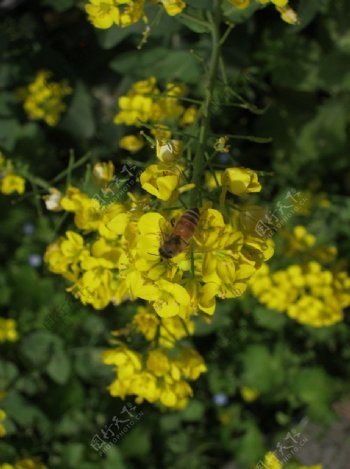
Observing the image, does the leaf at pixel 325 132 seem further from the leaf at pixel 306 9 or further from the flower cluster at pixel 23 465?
the flower cluster at pixel 23 465

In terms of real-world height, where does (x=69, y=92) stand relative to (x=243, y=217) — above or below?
below

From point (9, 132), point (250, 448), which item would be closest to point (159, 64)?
point (9, 132)

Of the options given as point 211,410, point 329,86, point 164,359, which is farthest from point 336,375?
point 164,359

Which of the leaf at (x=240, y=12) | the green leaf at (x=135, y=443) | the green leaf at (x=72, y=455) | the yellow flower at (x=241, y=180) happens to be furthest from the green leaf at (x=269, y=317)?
the yellow flower at (x=241, y=180)

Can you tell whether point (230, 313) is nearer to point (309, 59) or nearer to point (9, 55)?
point (309, 59)

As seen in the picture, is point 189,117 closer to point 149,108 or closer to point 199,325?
point 149,108

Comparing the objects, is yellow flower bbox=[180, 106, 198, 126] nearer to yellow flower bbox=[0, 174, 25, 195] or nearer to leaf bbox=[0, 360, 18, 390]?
yellow flower bbox=[0, 174, 25, 195]
